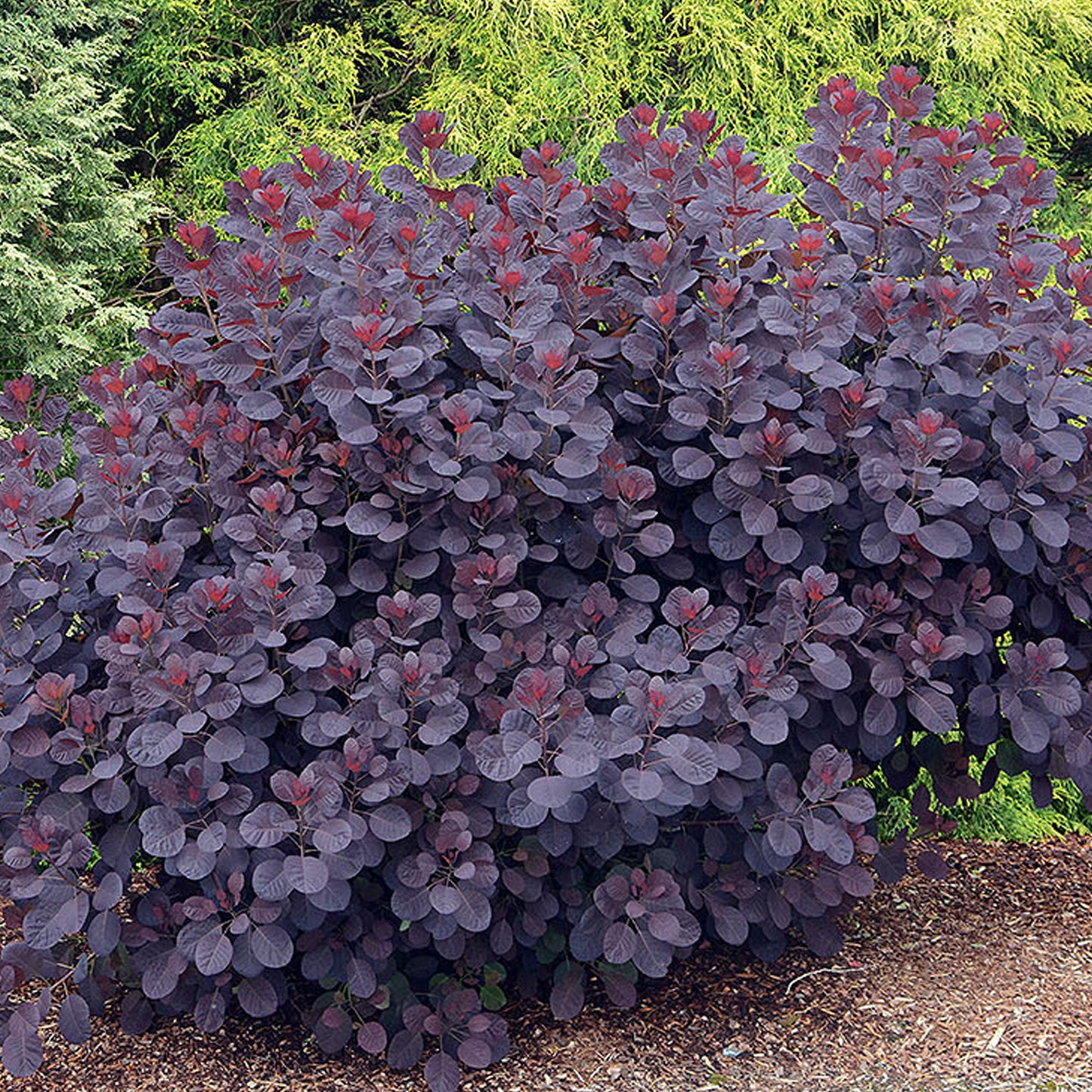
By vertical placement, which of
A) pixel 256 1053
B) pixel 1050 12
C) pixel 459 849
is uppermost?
pixel 1050 12

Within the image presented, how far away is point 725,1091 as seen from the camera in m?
2.37

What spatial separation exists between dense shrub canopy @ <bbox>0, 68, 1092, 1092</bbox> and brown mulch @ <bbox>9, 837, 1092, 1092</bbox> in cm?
10

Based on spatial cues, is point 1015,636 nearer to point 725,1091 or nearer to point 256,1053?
point 725,1091

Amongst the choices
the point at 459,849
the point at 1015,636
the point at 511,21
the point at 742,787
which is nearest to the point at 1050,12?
the point at 511,21

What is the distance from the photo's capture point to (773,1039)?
99.6 inches

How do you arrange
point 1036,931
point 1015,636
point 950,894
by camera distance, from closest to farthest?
point 1015,636
point 1036,931
point 950,894

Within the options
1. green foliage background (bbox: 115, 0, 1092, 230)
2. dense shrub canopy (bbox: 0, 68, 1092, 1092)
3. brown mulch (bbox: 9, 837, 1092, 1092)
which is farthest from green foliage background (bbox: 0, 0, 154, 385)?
brown mulch (bbox: 9, 837, 1092, 1092)

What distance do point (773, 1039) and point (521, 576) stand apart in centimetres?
99

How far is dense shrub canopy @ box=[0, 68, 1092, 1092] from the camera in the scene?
7.31ft

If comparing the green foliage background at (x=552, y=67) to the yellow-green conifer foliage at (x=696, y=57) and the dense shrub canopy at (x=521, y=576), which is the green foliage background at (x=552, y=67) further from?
the dense shrub canopy at (x=521, y=576)

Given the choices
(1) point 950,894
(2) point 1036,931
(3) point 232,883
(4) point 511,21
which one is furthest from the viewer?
(4) point 511,21

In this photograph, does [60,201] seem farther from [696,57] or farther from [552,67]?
[696,57]

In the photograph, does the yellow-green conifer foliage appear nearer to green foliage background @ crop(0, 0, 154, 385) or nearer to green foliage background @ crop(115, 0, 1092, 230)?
green foliage background @ crop(115, 0, 1092, 230)

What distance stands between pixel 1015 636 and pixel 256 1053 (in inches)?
67.1
